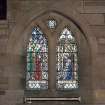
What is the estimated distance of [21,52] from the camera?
9.08m

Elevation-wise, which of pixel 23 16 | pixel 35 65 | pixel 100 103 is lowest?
pixel 100 103

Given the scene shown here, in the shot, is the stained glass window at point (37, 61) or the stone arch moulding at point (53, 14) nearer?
the stone arch moulding at point (53, 14)

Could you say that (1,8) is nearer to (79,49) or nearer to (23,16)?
(23,16)

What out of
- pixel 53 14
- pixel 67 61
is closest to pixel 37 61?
pixel 67 61

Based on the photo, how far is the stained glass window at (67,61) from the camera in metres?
9.13

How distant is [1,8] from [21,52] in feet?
2.80

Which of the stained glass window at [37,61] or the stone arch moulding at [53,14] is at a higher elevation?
the stone arch moulding at [53,14]

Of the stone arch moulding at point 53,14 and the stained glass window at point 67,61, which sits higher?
the stone arch moulding at point 53,14

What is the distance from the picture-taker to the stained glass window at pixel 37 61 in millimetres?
9141

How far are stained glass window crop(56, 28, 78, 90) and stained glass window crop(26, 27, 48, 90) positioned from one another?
0.23 meters

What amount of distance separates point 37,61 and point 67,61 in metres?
0.52

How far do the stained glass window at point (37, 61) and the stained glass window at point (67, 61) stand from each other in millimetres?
230

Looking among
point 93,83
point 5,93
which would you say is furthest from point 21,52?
point 93,83

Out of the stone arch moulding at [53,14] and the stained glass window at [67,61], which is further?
the stained glass window at [67,61]
